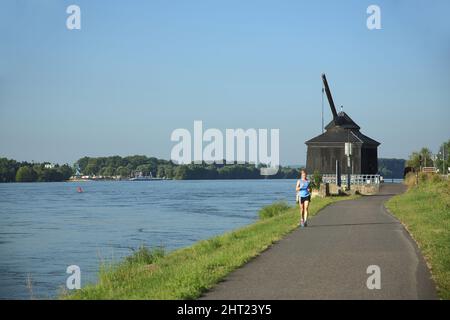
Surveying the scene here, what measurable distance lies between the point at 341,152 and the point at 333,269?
6346cm

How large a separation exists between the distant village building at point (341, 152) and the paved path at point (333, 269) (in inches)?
2096

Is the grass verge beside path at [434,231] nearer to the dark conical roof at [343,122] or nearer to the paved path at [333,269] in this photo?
the paved path at [333,269]

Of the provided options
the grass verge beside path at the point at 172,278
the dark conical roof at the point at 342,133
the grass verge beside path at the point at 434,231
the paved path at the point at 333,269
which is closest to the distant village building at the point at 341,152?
the dark conical roof at the point at 342,133

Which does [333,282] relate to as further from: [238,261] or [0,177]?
[0,177]

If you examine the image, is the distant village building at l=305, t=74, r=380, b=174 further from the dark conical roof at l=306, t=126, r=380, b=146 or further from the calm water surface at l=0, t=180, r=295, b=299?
the calm water surface at l=0, t=180, r=295, b=299

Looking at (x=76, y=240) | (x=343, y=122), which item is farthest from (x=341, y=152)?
(x=76, y=240)

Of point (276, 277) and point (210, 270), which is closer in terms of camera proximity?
point (276, 277)

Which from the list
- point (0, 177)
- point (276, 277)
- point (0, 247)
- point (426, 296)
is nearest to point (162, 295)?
point (276, 277)

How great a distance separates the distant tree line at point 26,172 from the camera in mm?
179562

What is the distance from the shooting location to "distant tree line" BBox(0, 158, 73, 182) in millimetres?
179562

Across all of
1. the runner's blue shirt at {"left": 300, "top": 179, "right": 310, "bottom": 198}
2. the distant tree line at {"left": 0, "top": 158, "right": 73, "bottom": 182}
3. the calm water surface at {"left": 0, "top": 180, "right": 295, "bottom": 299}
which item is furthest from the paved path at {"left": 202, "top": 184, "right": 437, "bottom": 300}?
the distant tree line at {"left": 0, "top": 158, "right": 73, "bottom": 182}

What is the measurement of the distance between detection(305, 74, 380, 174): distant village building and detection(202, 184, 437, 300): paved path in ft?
175

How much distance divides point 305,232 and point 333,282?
9.74m
